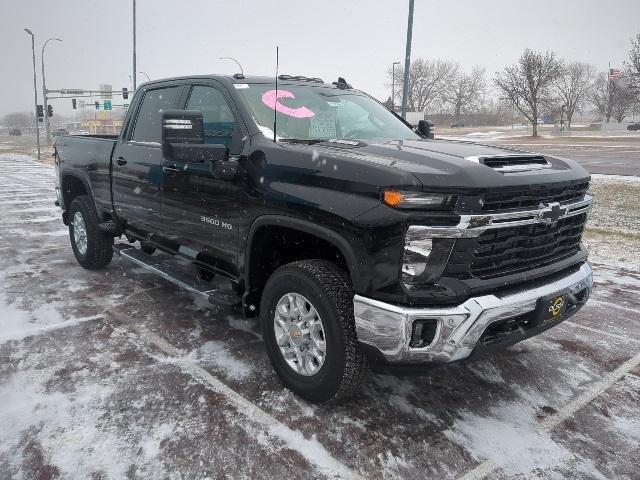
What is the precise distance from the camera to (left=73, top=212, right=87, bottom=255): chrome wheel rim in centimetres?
591

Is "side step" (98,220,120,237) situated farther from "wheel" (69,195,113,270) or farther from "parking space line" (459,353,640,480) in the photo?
"parking space line" (459,353,640,480)

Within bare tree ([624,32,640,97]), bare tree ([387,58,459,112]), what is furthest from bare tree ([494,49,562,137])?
bare tree ([387,58,459,112])

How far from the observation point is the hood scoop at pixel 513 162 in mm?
2883

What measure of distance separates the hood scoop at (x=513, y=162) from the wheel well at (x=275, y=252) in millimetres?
1005

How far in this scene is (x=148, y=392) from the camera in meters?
3.27

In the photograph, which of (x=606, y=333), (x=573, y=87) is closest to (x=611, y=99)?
(x=573, y=87)

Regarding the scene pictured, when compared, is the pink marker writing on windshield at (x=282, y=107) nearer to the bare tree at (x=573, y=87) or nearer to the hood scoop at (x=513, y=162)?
the hood scoop at (x=513, y=162)

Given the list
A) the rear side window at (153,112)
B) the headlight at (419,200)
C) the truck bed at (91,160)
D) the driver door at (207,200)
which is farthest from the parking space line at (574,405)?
the truck bed at (91,160)

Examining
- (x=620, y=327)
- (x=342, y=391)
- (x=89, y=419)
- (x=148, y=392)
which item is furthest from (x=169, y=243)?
(x=620, y=327)

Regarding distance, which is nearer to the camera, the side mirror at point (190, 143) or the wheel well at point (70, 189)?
the side mirror at point (190, 143)

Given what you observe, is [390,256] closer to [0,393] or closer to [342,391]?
[342,391]

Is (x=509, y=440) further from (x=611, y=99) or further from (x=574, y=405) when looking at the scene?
(x=611, y=99)

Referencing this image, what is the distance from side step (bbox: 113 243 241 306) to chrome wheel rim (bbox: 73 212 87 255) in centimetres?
74

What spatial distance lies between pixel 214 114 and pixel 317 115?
77cm
